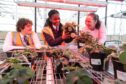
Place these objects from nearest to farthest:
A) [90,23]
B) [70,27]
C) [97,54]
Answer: [97,54] < [70,27] < [90,23]

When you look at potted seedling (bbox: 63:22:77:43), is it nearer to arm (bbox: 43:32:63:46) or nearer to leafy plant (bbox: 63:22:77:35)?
leafy plant (bbox: 63:22:77:35)

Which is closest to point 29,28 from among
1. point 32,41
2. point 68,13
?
point 32,41

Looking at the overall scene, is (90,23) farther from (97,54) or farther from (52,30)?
(97,54)

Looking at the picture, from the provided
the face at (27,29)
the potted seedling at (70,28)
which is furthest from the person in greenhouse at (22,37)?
the potted seedling at (70,28)

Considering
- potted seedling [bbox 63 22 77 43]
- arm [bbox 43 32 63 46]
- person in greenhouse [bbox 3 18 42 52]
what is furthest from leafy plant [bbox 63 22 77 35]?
person in greenhouse [bbox 3 18 42 52]

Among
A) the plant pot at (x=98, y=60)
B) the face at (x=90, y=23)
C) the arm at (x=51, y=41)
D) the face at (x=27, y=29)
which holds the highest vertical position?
the face at (x=90, y=23)

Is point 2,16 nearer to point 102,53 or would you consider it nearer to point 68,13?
point 68,13

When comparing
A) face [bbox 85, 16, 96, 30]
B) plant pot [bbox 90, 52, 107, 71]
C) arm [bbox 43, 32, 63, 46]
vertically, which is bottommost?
plant pot [bbox 90, 52, 107, 71]

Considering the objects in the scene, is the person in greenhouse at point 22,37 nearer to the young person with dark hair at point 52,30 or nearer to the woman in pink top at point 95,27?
the young person with dark hair at point 52,30

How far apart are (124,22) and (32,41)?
4928mm

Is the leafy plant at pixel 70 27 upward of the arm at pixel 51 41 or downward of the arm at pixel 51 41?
upward

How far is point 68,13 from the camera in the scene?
268 inches

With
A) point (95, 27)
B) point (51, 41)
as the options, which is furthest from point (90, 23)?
point (51, 41)

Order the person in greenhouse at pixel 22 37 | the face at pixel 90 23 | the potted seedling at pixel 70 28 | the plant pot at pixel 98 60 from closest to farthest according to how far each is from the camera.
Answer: the plant pot at pixel 98 60
the potted seedling at pixel 70 28
the face at pixel 90 23
the person in greenhouse at pixel 22 37
